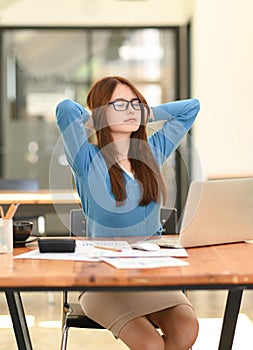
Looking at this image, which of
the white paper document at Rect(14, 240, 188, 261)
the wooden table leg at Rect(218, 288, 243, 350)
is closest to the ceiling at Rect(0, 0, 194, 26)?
the wooden table leg at Rect(218, 288, 243, 350)

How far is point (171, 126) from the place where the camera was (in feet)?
9.55

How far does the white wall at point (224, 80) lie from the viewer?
725cm

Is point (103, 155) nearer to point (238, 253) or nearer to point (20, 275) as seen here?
point (238, 253)

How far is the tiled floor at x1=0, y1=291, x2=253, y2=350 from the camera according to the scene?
3744mm

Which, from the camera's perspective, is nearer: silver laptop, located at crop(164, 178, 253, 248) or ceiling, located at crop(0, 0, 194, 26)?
silver laptop, located at crop(164, 178, 253, 248)

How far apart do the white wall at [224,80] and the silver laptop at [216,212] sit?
15.8ft

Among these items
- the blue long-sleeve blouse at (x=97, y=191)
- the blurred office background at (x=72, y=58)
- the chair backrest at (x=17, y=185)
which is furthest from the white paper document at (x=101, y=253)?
the blurred office background at (x=72, y=58)

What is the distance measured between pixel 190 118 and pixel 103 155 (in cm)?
51

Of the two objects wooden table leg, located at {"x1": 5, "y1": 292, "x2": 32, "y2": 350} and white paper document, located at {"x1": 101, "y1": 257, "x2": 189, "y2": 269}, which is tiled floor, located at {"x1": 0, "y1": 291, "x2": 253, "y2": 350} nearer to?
wooden table leg, located at {"x1": 5, "y1": 292, "x2": 32, "y2": 350}

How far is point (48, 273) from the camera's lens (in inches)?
73.8

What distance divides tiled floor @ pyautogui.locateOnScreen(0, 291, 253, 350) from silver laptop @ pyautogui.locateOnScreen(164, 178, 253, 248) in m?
1.41

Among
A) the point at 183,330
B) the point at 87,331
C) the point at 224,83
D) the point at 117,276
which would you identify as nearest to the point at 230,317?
the point at 183,330

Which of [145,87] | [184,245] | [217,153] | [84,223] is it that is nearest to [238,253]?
[184,245]

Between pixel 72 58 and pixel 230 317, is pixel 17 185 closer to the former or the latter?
pixel 72 58
